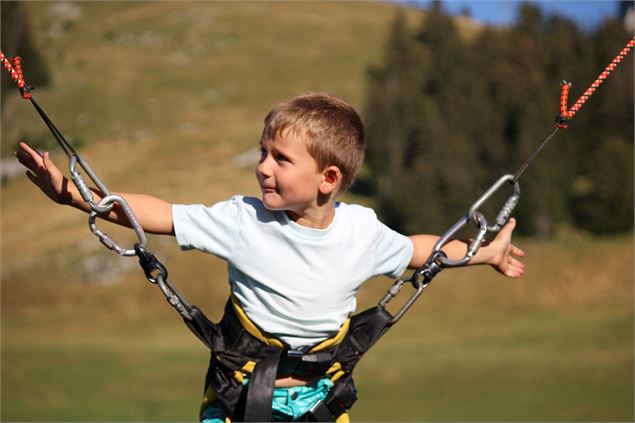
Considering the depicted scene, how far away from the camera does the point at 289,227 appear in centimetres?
432

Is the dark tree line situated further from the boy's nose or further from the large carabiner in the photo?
the boy's nose

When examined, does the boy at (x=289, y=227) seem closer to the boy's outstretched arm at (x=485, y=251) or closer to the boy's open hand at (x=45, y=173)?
the boy's open hand at (x=45, y=173)

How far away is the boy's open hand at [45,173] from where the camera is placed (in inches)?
168

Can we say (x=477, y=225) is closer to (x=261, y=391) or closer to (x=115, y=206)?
(x=261, y=391)

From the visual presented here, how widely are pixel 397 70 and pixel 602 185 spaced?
12642 mm

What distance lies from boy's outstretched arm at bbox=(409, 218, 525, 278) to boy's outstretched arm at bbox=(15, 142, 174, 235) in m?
1.34

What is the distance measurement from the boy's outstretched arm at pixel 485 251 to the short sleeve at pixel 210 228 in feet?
3.49

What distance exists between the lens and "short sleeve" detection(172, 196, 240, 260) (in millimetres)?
4309

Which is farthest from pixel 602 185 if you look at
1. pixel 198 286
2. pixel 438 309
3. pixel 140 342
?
pixel 140 342

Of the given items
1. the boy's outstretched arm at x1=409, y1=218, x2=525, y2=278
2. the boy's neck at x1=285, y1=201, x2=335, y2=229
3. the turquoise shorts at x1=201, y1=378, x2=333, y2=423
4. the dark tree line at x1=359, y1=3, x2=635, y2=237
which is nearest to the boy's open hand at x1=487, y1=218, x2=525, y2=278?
the boy's outstretched arm at x1=409, y1=218, x2=525, y2=278

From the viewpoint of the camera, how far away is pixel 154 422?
834 inches

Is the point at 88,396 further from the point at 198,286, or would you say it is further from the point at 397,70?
the point at 397,70

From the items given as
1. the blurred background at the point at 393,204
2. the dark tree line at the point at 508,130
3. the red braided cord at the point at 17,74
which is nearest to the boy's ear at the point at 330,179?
the red braided cord at the point at 17,74

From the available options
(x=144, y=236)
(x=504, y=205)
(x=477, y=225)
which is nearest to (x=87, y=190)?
(x=144, y=236)
